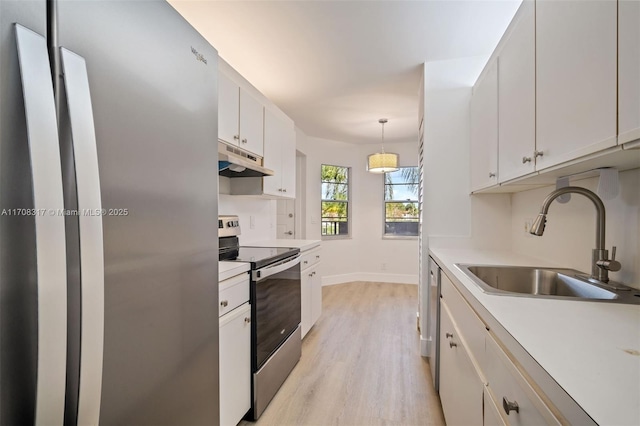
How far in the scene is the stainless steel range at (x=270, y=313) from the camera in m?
1.73

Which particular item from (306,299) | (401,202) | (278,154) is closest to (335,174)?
(401,202)

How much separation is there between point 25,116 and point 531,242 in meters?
2.49

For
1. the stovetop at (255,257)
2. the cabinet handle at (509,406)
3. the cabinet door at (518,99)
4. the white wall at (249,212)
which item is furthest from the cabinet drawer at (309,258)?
the cabinet handle at (509,406)

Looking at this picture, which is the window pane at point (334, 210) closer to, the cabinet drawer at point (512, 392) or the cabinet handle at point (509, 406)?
the cabinet drawer at point (512, 392)

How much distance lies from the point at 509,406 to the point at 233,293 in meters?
1.22

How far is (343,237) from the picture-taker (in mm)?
5406

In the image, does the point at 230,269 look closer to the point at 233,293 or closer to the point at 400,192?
the point at 233,293

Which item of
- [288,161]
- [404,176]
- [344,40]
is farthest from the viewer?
[404,176]

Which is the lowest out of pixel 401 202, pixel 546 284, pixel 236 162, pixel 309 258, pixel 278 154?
pixel 309 258

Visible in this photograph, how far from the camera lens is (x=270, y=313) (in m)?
1.91

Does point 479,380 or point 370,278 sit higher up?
point 479,380

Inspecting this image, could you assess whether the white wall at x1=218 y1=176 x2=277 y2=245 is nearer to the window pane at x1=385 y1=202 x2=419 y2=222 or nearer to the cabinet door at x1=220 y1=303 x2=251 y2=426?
the cabinet door at x1=220 y1=303 x2=251 y2=426

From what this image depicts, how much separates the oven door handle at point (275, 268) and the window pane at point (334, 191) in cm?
293

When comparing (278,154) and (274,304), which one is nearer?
(274,304)
